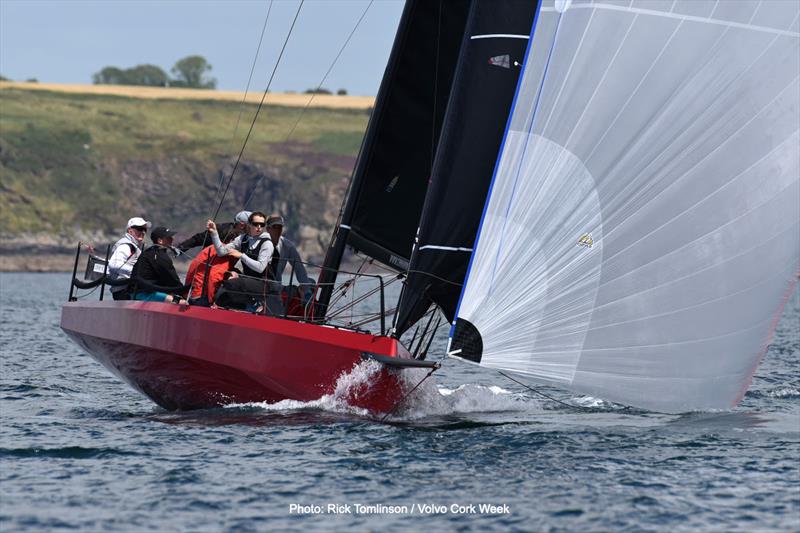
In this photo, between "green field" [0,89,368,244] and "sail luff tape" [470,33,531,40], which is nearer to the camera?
"sail luff tape" [470,33,531,40]

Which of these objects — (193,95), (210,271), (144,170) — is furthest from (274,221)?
(193,95)

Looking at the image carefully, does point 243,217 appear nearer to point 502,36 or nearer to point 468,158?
point 468,158

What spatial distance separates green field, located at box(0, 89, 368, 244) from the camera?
298 ft

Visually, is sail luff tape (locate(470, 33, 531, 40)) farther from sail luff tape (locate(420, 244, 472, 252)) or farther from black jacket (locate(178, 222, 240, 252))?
black jacket (locate(178, 222, 240, 252))

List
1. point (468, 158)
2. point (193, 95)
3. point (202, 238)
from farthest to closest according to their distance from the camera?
point (193, 95), point (202, 238), point (468, 158)

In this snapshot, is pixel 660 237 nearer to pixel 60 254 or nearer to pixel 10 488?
pixel 10 488

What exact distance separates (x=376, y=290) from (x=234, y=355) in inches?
58.8

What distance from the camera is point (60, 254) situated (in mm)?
86562

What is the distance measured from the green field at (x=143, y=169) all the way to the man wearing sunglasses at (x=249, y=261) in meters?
73.0

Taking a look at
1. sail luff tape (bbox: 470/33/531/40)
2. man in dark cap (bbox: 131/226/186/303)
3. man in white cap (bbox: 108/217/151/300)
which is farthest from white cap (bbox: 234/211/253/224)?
sail luff tape (bbox: 470/33/531/40)

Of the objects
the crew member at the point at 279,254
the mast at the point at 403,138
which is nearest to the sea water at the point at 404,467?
the crew member at the point at 279,254

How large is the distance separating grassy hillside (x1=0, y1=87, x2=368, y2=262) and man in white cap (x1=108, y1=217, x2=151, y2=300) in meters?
69.5

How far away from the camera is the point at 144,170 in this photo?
96250 millimetres

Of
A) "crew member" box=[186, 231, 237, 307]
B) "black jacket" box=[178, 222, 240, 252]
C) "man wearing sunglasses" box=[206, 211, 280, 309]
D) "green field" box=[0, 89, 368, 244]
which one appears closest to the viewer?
"man wearing sunglasses" box=[206, 211, 280, 309]
